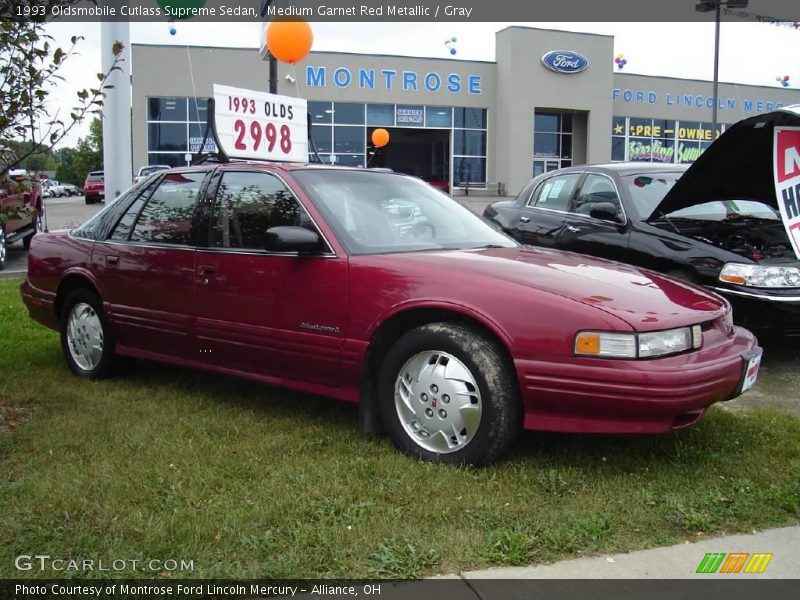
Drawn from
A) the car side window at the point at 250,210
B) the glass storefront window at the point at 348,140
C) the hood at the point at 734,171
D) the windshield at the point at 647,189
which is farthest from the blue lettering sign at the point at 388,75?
the car side window at the point at 250,210

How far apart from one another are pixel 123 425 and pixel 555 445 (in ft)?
7.90

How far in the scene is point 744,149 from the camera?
5.23m

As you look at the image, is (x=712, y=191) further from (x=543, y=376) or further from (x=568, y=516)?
(x=568, y=516)

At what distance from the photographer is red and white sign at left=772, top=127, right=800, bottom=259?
12.7 feet

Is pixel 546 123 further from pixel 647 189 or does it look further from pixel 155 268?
pixel 155 268

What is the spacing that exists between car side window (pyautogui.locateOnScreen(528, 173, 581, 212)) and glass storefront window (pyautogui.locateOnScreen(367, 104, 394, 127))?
25.5 m

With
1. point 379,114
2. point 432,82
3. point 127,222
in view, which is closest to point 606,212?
point 127,222

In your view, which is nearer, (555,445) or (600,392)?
(600,392)

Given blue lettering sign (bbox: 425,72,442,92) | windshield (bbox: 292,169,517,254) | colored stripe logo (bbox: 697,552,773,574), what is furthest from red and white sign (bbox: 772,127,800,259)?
blue lettering sign (bbox: 425,72,442,92)

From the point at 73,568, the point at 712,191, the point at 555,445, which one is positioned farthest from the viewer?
the point at 712,191

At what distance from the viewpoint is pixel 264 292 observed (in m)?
4.34

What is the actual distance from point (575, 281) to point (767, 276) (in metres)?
2.56

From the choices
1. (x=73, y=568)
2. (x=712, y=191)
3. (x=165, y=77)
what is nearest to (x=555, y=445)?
(x=73, y=568)

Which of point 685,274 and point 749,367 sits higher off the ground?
point 685,274
